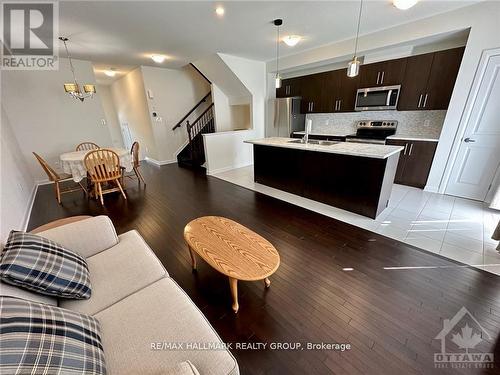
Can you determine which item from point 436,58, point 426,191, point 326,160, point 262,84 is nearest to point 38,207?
point 326,160

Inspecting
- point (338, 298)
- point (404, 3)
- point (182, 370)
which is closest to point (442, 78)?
point (404, 3)

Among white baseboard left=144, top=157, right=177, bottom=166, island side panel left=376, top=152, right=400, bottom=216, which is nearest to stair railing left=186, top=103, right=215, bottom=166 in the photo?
white baseboard left=144, top=157, right=177, bottom=166

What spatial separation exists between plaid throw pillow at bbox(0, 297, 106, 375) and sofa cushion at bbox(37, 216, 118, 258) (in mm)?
753

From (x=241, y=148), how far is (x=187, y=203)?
2584 mm

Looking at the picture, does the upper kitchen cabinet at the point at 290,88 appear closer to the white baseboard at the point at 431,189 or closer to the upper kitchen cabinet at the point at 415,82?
the upper kitchen cabinet at the point at 415,82

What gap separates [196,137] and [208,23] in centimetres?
326

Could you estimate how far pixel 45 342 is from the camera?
736mm

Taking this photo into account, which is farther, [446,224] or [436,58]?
[436,58]

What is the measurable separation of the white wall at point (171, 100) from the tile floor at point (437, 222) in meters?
4.16

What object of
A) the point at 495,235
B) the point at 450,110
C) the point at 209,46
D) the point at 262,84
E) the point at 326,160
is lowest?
the point at 495,235

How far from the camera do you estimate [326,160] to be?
3.05 meters

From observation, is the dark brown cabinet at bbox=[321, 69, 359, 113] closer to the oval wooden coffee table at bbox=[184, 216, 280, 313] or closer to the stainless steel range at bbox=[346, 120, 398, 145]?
the stainless steel range at bbox=[346, 120, 398, 145]

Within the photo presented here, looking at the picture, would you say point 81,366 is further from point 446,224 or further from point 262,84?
point 262,84

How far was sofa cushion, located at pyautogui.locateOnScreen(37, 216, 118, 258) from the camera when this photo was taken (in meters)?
1.45
